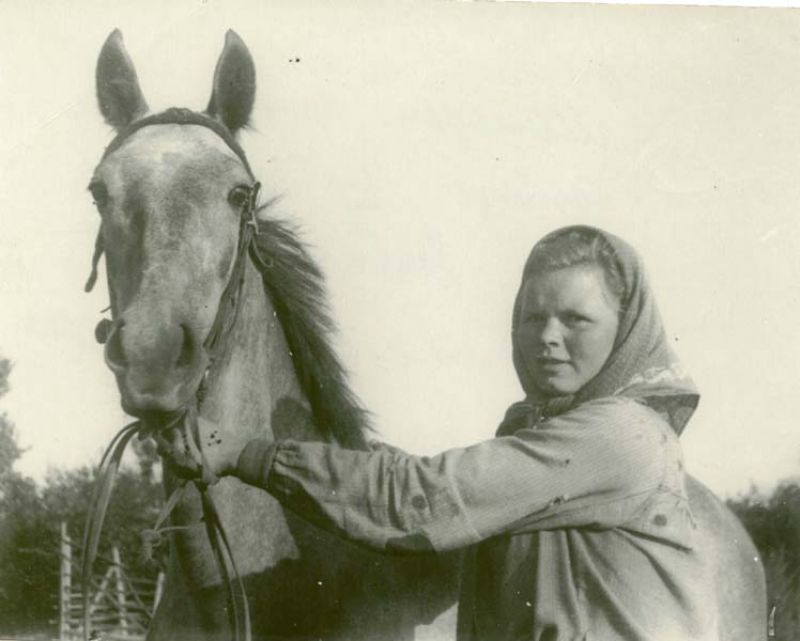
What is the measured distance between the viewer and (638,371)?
1.28 meters

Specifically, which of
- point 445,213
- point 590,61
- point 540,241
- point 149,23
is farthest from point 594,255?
point 149,23

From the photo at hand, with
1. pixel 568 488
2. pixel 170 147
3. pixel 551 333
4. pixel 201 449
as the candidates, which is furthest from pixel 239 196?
pixel 568 488

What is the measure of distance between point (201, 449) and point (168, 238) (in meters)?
0.25

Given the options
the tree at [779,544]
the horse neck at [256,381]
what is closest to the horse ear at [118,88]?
the horse neck at [256,381]

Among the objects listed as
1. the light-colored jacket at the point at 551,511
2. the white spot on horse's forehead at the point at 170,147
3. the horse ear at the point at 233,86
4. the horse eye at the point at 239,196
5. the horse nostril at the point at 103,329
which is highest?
the horse ear at the point at 233,86

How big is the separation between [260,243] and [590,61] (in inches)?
23.9

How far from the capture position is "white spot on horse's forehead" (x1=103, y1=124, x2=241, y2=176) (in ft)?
4.11

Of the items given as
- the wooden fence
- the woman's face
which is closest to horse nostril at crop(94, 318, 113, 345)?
the wooden fence

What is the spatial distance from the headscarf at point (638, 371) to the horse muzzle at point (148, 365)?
459mm

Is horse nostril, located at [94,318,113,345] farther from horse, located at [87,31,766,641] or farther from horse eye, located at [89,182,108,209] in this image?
horse eye, located at [89,182,108,209]

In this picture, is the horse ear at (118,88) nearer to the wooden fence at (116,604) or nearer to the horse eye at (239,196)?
the horse eye at (239,196)

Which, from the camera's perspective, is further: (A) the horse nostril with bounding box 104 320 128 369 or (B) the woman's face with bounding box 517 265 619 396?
(B) the woman's face with bounding box 517 265 619 396

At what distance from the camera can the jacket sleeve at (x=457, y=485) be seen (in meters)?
1.16

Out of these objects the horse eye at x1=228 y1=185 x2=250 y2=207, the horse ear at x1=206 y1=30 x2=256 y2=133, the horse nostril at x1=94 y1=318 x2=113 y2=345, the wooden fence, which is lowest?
the wooden fence
